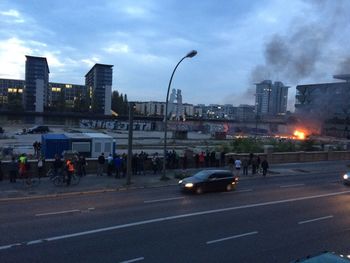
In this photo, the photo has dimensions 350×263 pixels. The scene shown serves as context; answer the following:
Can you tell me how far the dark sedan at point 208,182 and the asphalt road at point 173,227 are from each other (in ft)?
2.29

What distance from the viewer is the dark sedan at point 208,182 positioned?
2228 centimetres

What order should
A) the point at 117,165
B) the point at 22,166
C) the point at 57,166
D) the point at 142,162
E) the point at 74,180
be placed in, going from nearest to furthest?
the point at 22,166 < the point at 57,166 < the point at 74,180 < the point at 117,165 < the point at 142,162

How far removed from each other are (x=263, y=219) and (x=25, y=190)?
39.5ft

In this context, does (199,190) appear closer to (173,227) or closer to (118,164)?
(118,164)

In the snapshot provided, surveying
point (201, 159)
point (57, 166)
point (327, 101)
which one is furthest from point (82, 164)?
point (327, 101)

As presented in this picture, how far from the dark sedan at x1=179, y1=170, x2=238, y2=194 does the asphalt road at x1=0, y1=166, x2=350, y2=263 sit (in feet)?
2.29

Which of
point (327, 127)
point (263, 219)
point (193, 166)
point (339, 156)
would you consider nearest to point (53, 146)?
point (193, 166)

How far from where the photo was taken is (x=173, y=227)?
47.6 feet

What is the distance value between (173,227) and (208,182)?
27.7 feet

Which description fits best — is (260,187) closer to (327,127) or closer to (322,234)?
(322,234)

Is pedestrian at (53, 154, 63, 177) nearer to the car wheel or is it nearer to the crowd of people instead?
the crowd of people

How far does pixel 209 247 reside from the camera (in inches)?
477

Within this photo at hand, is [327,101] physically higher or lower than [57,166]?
higher

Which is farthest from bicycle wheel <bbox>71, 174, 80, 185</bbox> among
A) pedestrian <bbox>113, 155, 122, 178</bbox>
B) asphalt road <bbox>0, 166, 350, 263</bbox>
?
asphalt road <bbox>0, 166, 350, 263</bbox>
